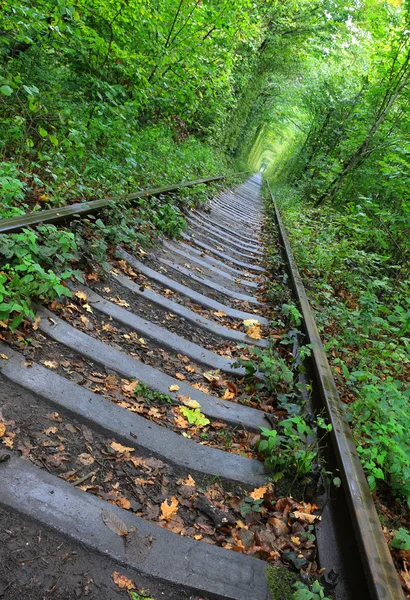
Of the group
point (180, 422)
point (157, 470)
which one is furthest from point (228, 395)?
point (157, 470)

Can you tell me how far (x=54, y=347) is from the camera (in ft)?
9.29

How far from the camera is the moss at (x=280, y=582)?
1.86 meters

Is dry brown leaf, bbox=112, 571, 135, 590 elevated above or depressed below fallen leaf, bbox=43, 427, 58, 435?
above

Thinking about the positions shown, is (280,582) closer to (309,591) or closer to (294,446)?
(309,591)

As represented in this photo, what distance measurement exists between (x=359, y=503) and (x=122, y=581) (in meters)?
1.23

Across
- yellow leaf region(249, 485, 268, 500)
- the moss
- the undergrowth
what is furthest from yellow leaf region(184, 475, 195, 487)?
the undergrowth

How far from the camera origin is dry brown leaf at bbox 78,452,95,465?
2170 mm

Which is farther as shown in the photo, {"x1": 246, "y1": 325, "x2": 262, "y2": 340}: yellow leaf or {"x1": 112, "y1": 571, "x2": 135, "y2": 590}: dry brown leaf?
{"x1": 246, "y1": 325, "x2": 262, "y2": 340}: yellow leaf

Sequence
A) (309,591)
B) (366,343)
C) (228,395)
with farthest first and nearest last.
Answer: (366,343)
(228,395)
(309,591)

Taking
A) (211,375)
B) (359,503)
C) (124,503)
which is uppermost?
(359,503)

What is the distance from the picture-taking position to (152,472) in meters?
2.31

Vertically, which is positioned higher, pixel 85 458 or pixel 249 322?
pixel 249 322

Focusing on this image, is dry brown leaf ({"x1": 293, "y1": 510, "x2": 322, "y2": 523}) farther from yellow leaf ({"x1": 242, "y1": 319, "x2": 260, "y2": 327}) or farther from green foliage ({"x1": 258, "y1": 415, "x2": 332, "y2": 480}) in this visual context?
yellow leaf ({"x1": 242, "y1": 319, "x2": 260, "y2": 327})

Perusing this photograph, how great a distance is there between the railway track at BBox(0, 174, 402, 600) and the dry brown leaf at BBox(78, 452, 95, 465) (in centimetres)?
1
